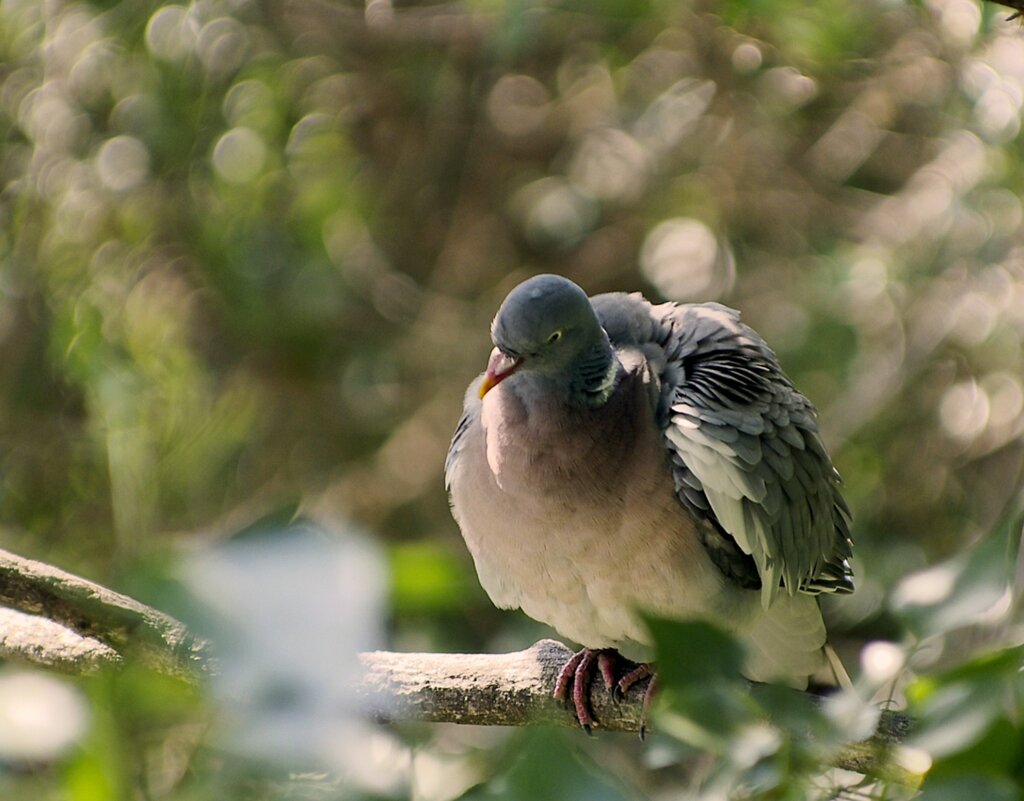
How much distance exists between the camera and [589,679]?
6.41 feet

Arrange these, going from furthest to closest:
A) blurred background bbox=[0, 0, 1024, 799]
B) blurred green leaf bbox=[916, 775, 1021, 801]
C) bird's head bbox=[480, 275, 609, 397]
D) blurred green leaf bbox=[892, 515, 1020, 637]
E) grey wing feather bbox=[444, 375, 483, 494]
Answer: blurred background bbox=[0, 0, 1024, 799], grey wing feather bbox=[444, 375, 483, 494], bird's head bbox=[480, 275, 609, 397], blurred green leaf bbox=[892, 515, 1020, 637], blurred green leaf bbox=[916, 775, 1021, 801]

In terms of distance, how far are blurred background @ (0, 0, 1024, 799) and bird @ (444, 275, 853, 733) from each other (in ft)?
2.51

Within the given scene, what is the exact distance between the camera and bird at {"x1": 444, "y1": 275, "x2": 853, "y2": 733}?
6.13ft

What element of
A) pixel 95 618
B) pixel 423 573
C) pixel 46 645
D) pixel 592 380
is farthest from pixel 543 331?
pixel 423 573

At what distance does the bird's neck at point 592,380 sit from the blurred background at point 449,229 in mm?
945

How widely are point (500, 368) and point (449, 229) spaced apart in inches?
96.1

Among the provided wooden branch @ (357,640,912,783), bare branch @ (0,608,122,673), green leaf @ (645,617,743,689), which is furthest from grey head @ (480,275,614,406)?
green leaf @ (645,617,743,689)

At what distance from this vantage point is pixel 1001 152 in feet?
9.36

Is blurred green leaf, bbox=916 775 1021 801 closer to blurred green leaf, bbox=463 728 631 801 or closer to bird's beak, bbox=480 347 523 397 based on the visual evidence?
blurred green leaf, bbox=463 728 631 801

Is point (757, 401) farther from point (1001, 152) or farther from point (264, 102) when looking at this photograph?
point (264, 102)

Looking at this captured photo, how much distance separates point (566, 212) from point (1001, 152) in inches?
59.0

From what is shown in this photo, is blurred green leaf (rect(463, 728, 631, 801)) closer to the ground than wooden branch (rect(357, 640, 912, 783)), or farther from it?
farther from it

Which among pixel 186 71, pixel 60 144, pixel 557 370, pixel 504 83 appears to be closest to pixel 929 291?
pixel 504 83

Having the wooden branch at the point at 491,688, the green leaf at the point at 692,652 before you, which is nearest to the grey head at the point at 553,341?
the wooden branch at the point at 491,688
